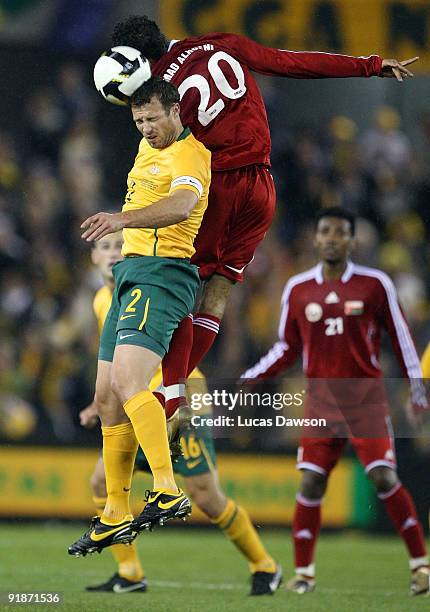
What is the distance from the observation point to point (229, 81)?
23.6 ft

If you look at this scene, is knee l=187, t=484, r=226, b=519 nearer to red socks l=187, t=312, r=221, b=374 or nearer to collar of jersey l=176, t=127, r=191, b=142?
red socks l=187, t=312, r=221, b=374

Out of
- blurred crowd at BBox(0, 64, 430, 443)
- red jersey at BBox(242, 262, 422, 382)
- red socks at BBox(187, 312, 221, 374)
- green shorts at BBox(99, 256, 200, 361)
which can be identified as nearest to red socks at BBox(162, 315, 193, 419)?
green shorts at BBox(99, 256, 200, 361)

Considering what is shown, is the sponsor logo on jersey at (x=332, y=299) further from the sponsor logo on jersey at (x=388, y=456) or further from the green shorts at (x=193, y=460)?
the green shorts at (x=193, y=460)

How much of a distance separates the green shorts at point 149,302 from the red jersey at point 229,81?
0.82 m

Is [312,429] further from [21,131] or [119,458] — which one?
[21,131]

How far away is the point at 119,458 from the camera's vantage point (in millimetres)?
6820

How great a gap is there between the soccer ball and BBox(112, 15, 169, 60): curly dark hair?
0.19 meters

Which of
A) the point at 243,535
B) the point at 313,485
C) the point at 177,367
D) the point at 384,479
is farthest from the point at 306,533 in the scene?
the point at 177,367

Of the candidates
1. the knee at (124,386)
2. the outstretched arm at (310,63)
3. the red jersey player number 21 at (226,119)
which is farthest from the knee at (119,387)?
the outstretched arm at (310,63)

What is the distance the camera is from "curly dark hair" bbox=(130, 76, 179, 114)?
259 inches

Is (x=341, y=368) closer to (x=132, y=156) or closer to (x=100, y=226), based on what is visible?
(x=100, y=226)

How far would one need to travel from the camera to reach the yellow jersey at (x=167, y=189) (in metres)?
6.66

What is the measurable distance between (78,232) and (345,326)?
22.2ft

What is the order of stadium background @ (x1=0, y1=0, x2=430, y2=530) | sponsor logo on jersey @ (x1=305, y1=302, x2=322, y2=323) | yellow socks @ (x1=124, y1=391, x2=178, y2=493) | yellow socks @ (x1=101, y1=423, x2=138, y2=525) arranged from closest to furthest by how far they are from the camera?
yellow socks @ (x1=124, y1=391, x2=178, y2=493) < yellow socks @ (x1=101, y1=423, x2=138, y2=525) < sponsor logo on jersey @ (x1=305, y1=302, x2=322, y2=323) < stadium background @ (x1=0, y1=0, x2=430, y2=530)
